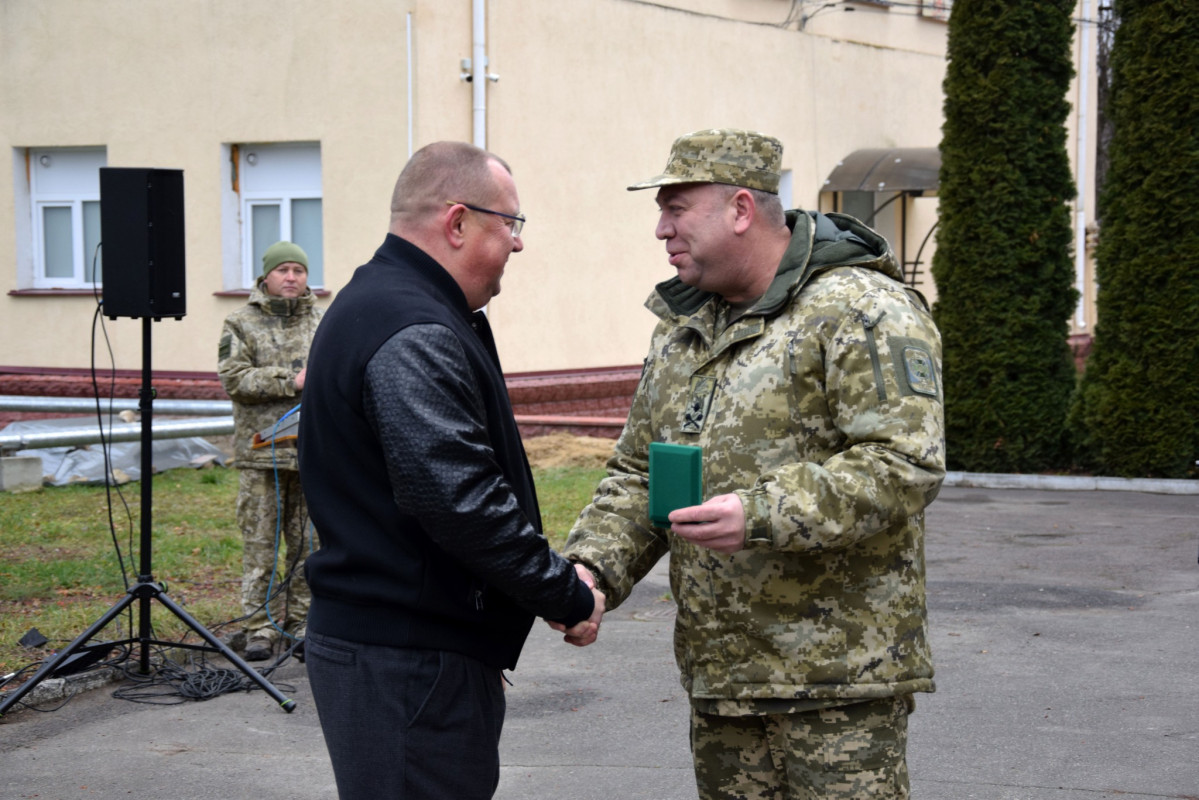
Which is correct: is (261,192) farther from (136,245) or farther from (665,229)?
(665,229)

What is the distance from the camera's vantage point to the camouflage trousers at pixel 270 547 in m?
7.04

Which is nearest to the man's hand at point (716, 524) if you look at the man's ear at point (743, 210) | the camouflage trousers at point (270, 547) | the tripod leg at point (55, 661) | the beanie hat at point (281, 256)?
the man's ear at point (743, 210)

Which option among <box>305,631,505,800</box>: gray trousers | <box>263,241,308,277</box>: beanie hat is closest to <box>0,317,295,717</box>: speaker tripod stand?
<box>263,241,308,277</box>: beanie hat

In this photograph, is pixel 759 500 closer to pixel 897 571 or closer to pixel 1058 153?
pixel 897 571

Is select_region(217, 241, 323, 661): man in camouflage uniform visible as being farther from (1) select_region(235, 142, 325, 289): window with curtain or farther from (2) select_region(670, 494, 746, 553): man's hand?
(1) select_region(235, 142, 325, 289): window with curtain

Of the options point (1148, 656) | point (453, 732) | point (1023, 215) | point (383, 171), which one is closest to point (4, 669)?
point (453, 732)

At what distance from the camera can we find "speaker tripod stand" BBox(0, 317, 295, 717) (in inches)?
235

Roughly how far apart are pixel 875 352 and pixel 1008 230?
10.4m

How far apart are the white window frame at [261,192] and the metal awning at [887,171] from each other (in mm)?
7359

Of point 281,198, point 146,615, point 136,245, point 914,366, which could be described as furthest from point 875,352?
point 281,198

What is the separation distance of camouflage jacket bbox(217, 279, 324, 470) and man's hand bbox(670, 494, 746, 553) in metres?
4.36

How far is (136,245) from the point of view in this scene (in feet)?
20.6

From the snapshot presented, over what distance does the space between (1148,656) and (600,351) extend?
9358 mm

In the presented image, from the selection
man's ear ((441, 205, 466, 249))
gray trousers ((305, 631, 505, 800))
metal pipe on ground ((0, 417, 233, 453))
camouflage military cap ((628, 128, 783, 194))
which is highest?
camouflage military cap ((628, 128, 783, 194))
